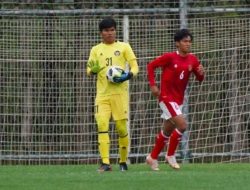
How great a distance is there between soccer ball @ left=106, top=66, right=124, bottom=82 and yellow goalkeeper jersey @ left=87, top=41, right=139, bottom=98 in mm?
117

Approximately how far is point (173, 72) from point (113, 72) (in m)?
0.84

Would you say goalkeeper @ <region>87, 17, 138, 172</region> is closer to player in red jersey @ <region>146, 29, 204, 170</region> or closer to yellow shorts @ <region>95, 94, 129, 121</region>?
yellow shorts @ <region>95, 94, 129, 121</region>

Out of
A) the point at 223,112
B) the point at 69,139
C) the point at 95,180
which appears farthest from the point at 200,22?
the point at 95,180

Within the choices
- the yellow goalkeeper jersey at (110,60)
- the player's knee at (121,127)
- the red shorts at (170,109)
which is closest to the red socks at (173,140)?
the red shorts at (170,109)

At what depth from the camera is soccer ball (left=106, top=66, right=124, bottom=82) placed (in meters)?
12.9

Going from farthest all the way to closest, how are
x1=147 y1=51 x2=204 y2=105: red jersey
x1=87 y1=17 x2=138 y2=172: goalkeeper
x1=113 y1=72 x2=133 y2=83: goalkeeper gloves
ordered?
x1=147 y1=51 x2=204 y2=105: red jersey
x1=87 y1=17 x2=138 y2=172: goalkeeper
x1=113 y1=72 x2=133 y2=83: goalkeeper gloves

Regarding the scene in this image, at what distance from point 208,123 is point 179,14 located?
72.6 inches

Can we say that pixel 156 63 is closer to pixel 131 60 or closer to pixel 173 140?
pixel 131 60

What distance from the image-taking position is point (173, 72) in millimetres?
13156

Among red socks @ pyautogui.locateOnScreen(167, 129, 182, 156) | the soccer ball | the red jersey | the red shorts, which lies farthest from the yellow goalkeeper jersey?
red socks @ pyautogui.locateOnScreen(167, 129, 182, 156)

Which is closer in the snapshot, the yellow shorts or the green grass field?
the green grass field

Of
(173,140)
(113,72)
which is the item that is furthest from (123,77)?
(173,140)

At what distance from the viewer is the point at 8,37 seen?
53.7ft

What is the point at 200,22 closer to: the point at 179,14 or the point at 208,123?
the point at 179,14
